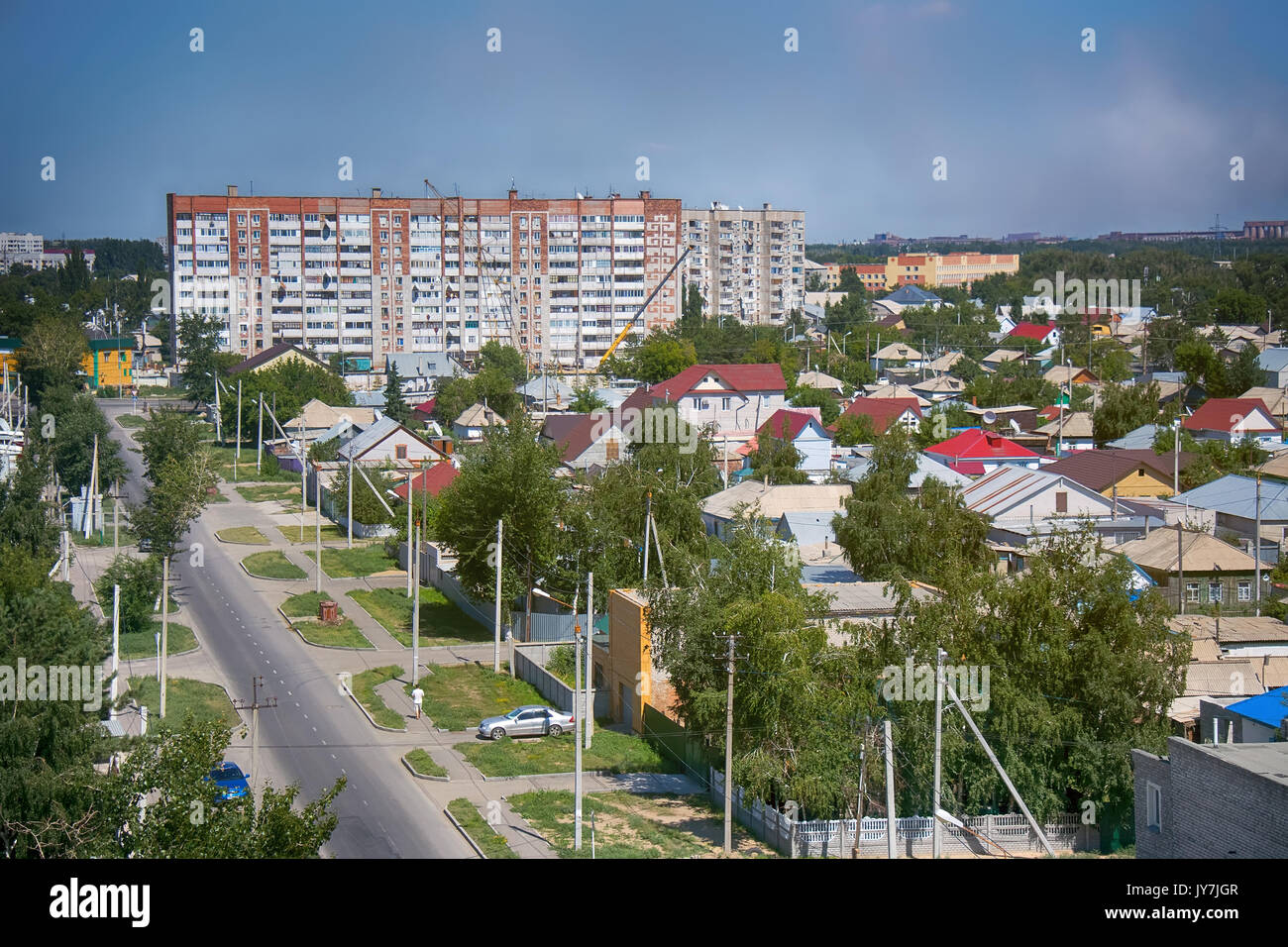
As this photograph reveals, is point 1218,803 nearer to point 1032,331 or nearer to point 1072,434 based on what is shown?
point 1072,434

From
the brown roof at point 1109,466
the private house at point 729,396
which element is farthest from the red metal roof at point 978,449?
the private house at point 729,396

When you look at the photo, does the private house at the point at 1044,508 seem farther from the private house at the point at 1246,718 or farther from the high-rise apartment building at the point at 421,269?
the high-rise apartment building at the point at 421,269

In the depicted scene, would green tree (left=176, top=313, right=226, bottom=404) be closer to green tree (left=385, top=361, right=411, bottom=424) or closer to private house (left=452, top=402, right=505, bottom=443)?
green tree (left=385, top=361, right=411, bottom=424)

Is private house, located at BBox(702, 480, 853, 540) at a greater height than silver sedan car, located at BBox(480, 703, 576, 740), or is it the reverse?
private house, located at BBox(702, 480, 853, 540)

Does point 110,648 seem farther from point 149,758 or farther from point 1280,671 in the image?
point 1280,671

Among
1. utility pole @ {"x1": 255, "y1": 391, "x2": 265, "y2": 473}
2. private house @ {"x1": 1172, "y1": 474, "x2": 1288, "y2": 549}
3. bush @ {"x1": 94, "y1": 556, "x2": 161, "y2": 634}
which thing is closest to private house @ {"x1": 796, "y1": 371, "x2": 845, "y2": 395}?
utility pole @ {"x1": 255, "y1": 391, "x2": 265, "y2": 473}

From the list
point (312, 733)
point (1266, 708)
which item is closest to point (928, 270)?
point (312, 733)
